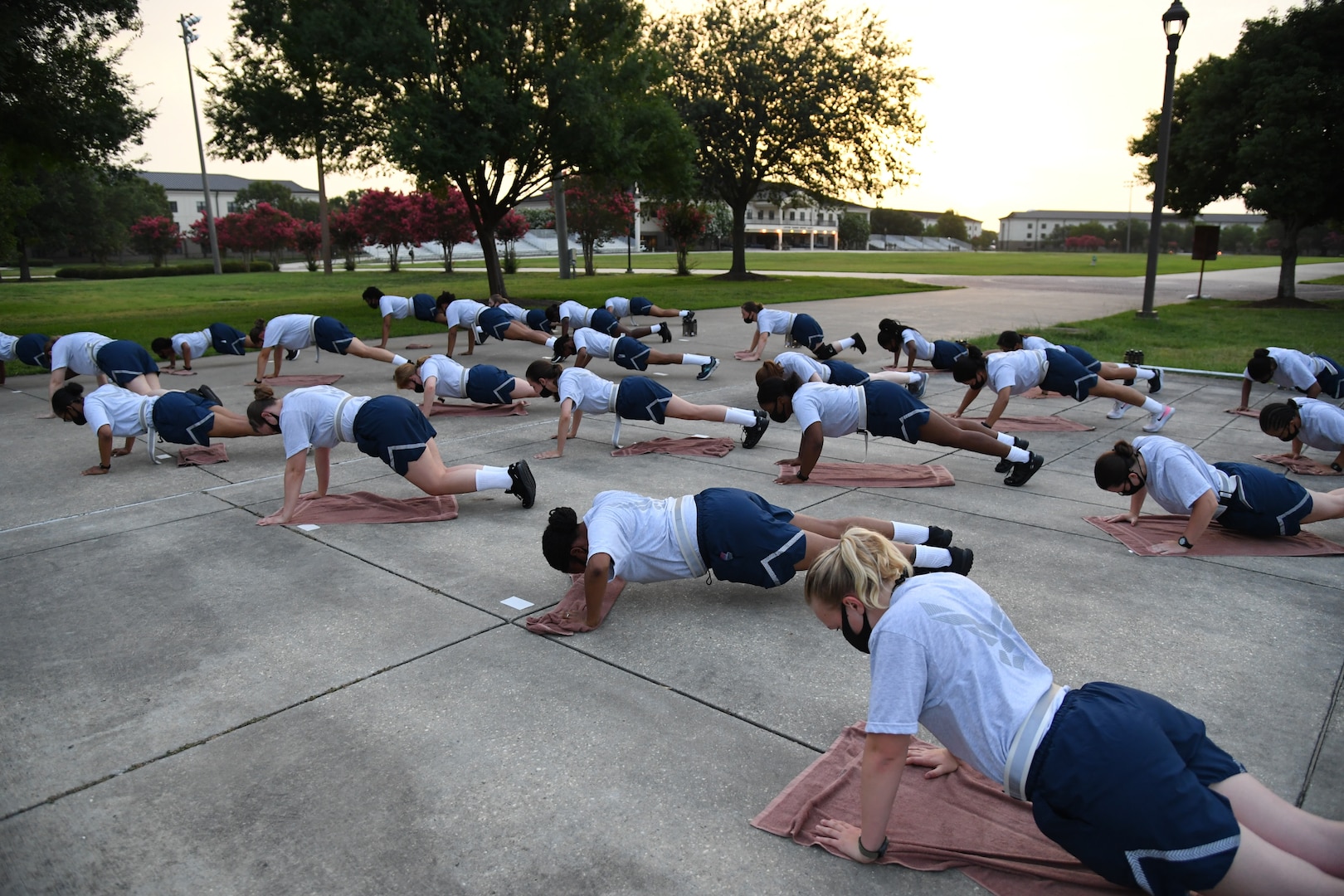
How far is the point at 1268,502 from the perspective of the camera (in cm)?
584

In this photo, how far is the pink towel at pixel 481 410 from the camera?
10.9 metres

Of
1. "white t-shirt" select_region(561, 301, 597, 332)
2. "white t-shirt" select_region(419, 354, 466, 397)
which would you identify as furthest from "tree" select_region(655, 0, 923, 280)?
"white t-shirt" select_region(419, 354, 466, 397)

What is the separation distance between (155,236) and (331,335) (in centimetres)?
6520

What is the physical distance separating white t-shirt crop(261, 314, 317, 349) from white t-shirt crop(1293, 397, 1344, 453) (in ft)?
40.8

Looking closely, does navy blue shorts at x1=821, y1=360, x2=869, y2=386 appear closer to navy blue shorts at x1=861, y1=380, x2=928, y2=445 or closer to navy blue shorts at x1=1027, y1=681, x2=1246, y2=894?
navy blue shorts at x1=861, y1=380, x2=928, y2=445

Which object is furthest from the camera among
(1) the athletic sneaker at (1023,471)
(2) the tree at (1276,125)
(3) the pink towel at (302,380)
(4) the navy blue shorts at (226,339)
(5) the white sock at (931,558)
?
(2) the tree at (1276,125)

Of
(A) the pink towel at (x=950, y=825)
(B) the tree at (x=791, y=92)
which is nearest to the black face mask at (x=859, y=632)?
(A) the pink towel at (x=950, y=825)

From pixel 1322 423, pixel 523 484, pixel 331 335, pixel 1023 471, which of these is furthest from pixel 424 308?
pixel 1322 423

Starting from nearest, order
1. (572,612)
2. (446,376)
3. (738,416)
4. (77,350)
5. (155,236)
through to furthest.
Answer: (572,612), (738,416), (446,376), (77,350), (155,236)

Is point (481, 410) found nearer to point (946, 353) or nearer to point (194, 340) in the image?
point (194, 340)

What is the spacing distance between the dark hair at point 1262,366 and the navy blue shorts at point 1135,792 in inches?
337

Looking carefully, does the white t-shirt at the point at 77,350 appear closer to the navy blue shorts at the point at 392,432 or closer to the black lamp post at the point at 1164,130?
the navy blue shorts at the point at 392,432

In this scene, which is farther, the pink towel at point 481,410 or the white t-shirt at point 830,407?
the pink towel at point 481,410

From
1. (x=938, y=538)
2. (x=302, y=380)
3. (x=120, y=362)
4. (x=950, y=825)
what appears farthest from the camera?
(x=302, y=380)
